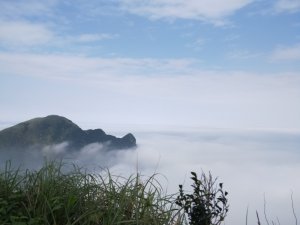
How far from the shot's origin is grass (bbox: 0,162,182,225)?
558 cm

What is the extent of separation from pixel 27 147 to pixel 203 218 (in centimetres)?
17860

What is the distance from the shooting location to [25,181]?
6.37m

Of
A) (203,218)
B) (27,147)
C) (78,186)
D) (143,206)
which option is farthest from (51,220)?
(27,147)

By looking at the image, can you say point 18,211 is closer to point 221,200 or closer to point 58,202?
point 58,202

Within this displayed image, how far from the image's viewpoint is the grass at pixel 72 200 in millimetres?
5576

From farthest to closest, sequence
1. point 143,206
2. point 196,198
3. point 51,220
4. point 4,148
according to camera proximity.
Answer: point 4,148, point 196,198, point 143,206, point 51,220

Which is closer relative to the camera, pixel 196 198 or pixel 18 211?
pixel 18 211

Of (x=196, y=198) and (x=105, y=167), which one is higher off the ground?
(x=105, y=167)

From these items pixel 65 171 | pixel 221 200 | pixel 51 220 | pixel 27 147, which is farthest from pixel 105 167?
pixel 27 147

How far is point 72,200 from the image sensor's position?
5.77 m

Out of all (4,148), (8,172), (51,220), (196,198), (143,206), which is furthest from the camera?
(4,148)

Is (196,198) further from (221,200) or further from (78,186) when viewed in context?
(78,186)

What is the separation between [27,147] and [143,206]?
17908cm

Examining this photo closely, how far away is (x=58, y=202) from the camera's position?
568 cm
